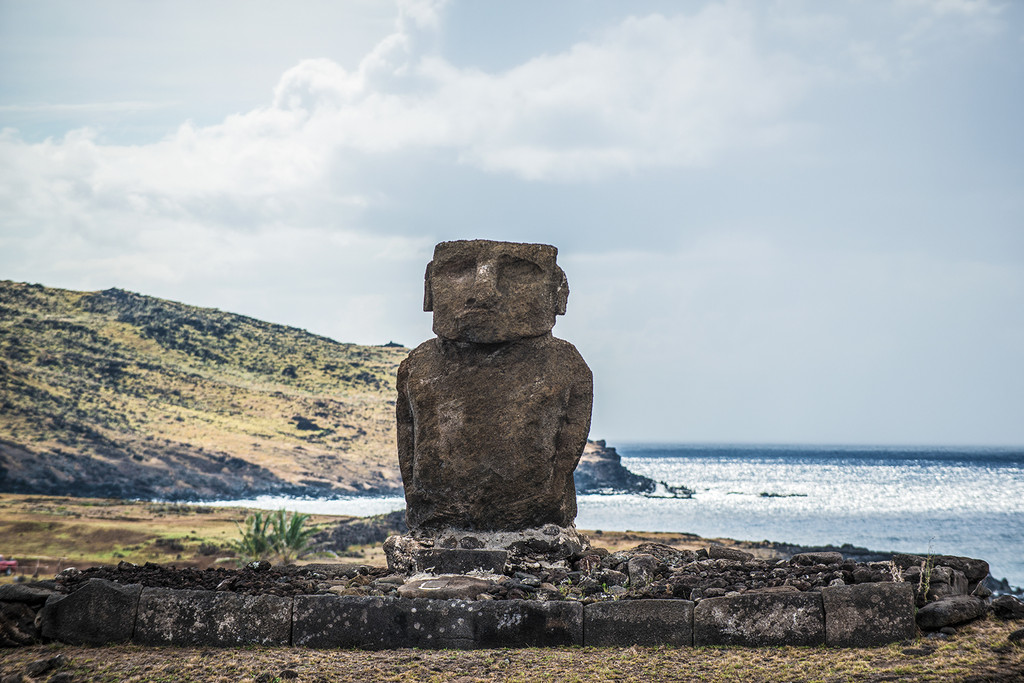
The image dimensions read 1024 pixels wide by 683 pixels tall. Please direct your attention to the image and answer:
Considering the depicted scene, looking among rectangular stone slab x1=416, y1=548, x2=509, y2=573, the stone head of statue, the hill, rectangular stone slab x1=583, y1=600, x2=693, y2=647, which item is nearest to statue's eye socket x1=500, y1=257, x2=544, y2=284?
the stone head of statue

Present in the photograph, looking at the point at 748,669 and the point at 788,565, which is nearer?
the point at 748,669

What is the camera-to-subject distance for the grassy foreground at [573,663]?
542 cm

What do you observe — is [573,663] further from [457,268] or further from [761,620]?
[457,268]

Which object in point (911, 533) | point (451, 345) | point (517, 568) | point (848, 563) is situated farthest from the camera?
point (911, 533)

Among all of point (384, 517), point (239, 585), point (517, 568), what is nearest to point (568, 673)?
point (517, 568)

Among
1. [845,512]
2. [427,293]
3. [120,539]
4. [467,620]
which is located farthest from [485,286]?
[845,512]

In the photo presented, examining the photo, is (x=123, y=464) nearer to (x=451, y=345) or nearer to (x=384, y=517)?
(x=384, y=517)

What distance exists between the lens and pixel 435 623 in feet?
21.1

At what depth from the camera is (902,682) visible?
16.8 feet

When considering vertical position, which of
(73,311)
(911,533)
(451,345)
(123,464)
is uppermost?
(73,311)

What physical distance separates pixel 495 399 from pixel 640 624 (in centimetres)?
310

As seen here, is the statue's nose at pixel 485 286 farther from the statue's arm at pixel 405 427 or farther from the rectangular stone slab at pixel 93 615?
the rectangular stone slab at pixel 93 615

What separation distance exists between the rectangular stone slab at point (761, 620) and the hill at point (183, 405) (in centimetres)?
4758

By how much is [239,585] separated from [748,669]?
4267 mm
